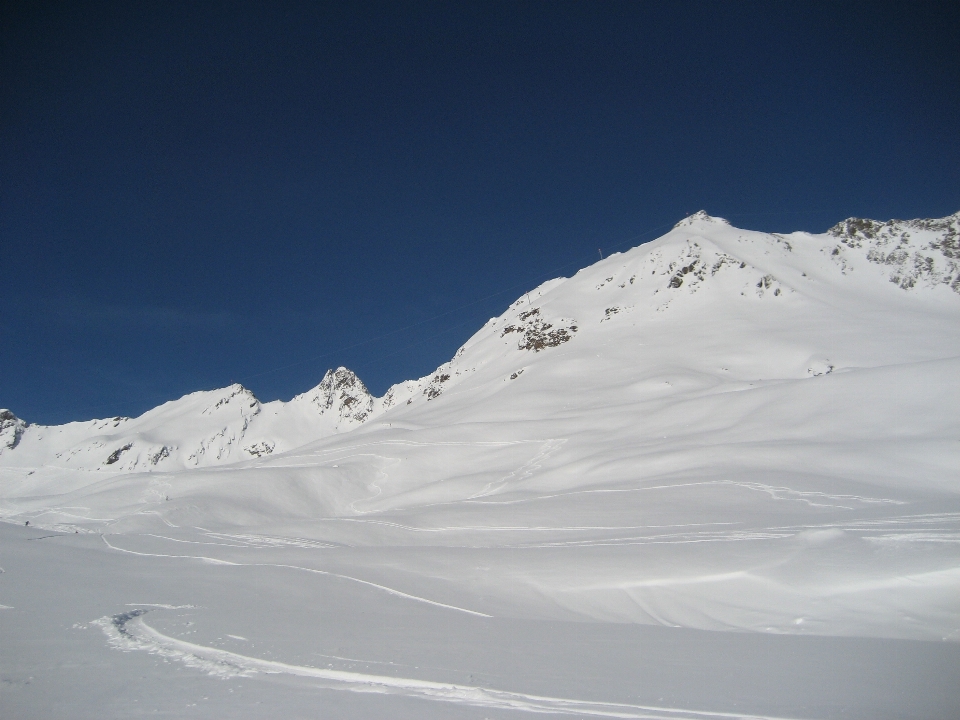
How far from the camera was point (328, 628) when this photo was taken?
22.7ft

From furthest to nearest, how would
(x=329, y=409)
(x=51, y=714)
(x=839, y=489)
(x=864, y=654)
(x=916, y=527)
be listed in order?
1. (x=329, y=409)
2. (x=839, y=489)
3. (x=916, y=527)
4. (x=864, y=654)
5. (x=51, y=714)

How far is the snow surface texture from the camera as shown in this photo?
249 inches

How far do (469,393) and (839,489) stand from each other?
45180 millimetres

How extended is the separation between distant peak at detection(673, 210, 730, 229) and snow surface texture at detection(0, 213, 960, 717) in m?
37.1

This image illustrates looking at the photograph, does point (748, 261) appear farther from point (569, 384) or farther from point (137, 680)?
point (137, 680)

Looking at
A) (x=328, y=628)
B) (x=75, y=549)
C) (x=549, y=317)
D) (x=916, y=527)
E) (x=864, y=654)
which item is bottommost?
(x=75, y=549)

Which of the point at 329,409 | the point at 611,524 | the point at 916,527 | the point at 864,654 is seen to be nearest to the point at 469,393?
the point at 611,524

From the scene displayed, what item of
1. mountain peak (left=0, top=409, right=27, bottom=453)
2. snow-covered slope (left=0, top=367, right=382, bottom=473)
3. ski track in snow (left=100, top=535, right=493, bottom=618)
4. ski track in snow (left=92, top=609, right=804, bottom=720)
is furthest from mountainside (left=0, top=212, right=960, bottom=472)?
mountain peak (left=0, top=409, right=27, bottom=453)

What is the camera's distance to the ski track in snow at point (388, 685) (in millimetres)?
4289

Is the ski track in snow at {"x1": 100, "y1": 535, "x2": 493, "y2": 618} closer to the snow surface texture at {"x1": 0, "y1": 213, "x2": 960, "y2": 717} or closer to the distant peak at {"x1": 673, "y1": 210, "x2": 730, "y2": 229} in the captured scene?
the snow surface texture at {"x1": 0, "y1": 213, "x2": 960, "y2": 717}

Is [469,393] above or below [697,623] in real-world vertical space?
above

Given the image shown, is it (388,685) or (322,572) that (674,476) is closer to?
(322,572)

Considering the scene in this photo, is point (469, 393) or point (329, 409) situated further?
point (329, 409)

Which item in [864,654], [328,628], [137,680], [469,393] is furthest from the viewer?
[469,393]
